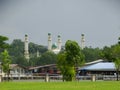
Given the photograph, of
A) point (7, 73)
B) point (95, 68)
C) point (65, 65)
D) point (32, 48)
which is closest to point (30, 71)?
point (95, 68)

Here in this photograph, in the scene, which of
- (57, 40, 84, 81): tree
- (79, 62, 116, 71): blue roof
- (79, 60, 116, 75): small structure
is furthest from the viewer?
(79, 60, 116, 75): small structure

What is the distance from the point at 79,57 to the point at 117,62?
13.3m

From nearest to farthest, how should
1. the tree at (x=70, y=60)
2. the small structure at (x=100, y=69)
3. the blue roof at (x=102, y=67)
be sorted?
the tree at (x=70, y=60)
the blue roof at (x=102, y=67)
the small structure at (x=100, y=69)

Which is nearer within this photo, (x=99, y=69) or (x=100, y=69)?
(x=100, y=69)

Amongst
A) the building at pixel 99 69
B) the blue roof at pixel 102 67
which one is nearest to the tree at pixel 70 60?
the blue roof at pixel 102 67

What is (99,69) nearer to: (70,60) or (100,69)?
(100,69)

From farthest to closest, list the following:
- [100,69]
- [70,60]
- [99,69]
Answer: [99,69], [100,69], [70,60]

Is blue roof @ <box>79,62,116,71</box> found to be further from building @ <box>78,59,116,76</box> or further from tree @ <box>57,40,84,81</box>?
tree @ <box>57,40,84,81</box>

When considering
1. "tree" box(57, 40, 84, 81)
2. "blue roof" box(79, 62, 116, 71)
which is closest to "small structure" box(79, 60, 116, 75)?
"blue roof" box(79, 62, 116, 71)

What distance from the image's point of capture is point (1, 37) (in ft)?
Answer: 149

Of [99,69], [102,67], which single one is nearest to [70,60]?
[99,69]

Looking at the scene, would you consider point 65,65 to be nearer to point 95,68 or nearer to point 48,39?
point 95,68

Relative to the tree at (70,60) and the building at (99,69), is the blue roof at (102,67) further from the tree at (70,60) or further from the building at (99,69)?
the tree at (70,60)

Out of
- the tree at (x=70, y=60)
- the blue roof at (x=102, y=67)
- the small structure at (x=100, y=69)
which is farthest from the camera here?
the small structure at (x=100, y=69)
